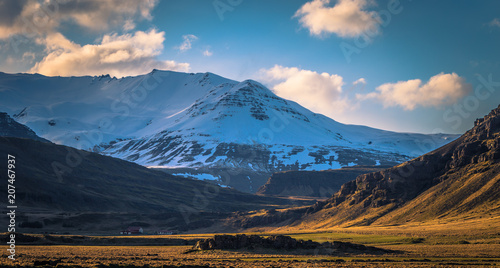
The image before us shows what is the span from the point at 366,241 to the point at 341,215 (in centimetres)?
6527

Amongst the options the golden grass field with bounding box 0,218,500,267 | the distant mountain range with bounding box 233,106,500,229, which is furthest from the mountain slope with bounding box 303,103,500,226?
the golden grass field with bounding box 0,218,500,267

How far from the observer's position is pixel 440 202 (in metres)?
141

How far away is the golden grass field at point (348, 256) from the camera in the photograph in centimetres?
6378

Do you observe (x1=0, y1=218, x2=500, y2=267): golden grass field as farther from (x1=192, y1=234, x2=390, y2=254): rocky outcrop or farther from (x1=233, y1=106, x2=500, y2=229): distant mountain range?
(x1=233, y1=106, x2=500, y2=229): distant mountain range

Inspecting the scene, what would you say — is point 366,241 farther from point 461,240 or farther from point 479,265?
point 479,265

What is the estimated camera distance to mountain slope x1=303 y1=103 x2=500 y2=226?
439 feet

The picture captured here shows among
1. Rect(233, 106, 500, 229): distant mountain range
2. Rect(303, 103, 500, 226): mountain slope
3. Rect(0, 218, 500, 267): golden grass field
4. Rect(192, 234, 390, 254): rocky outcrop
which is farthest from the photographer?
Rect(303, 103, 500, 226): mountain slope

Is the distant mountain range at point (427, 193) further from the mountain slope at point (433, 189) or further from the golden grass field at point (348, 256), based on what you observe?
the golden grass field at point (348, 256)

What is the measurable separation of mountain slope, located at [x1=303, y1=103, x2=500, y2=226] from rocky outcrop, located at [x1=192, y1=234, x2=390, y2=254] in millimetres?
52220

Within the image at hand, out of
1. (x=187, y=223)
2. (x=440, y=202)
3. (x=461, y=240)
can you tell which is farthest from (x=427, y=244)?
(x=187, y=223)

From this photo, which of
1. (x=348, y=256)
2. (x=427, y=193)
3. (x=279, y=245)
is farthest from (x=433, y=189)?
(x=348, y=256)

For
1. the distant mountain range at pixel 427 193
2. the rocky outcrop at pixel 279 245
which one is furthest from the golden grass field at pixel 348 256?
the distant mountain range at pixel 427 193

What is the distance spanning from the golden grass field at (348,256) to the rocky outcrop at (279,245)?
213 centimetres

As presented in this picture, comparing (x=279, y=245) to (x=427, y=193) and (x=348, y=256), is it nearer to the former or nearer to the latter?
(x=348, y=256)
